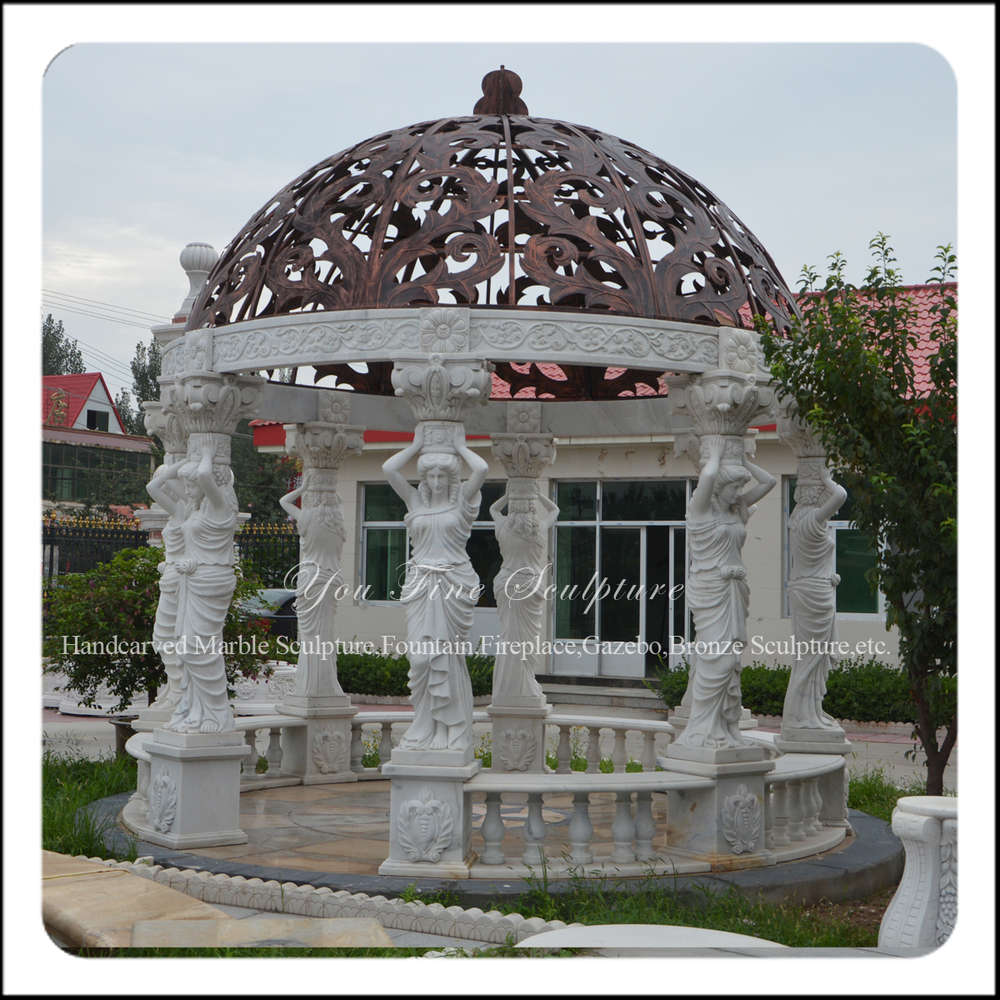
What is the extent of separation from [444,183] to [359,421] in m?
2.94

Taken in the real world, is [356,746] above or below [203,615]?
below

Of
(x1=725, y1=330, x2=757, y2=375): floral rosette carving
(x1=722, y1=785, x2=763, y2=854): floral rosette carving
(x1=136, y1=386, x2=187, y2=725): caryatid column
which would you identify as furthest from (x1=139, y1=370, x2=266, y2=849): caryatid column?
(x1=725, y1=330, x2=757, y2=375): floral rosette carving

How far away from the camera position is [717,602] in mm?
6867

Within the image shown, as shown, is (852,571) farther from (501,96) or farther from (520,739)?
(501,96)

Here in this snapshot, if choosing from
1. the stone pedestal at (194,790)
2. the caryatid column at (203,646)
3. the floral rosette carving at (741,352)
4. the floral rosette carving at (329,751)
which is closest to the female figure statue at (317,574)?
the floral rosette carving at (329,751)

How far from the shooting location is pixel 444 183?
7.00m

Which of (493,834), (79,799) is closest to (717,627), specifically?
(493,834)

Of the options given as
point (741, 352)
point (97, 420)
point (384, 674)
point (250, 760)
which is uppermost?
point (97, 420)

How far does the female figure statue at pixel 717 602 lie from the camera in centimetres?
684

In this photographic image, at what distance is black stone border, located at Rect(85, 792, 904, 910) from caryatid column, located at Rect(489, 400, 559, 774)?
2953 millimetres

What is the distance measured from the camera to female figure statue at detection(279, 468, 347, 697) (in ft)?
30.7

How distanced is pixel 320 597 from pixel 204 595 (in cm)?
220

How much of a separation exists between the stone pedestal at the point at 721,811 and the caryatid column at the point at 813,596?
1.32 meters

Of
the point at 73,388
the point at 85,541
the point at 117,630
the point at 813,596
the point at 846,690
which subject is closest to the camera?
the point at 813,596
